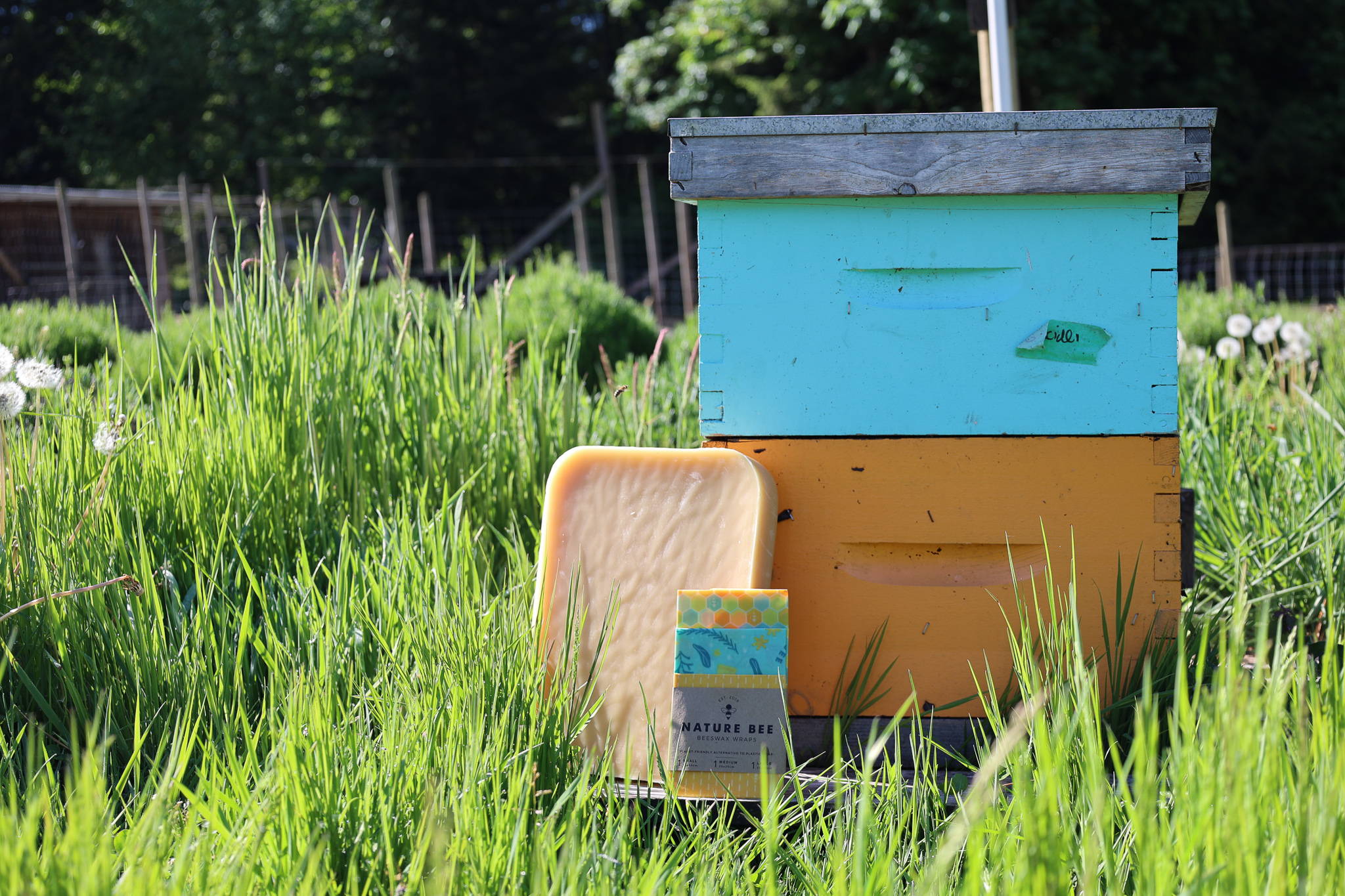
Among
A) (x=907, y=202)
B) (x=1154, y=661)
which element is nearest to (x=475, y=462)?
(x=907, y=202)

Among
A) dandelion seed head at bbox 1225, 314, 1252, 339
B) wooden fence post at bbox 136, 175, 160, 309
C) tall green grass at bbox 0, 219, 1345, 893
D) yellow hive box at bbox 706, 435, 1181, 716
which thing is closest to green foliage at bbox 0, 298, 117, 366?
wooden fence post at bbox 136, 175, 160, 309

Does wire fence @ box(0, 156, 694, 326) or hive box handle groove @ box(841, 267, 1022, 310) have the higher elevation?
wire fence @ box(0, 156, 694, 326)

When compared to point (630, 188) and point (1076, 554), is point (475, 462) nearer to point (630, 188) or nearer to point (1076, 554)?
point (1076, 554)

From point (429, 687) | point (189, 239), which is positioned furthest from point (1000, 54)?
point (189, 239)

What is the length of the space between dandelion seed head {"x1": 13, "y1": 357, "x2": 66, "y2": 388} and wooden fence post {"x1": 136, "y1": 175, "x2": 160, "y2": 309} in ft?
0.78

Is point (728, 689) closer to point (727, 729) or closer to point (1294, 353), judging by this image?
point (727, 729)

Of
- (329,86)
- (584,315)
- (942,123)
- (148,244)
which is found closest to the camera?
(942,123)

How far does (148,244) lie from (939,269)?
8425mm

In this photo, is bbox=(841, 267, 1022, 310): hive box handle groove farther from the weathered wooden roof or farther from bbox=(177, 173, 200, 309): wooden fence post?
bbox=(177, 173, 200, 309): wooden fence post

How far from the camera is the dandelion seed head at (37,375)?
6.58 ft

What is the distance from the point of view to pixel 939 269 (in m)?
1.90

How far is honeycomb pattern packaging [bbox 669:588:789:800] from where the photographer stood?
5.43 feet

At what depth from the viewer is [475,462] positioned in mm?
2531

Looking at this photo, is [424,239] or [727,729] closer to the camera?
[727,729]
